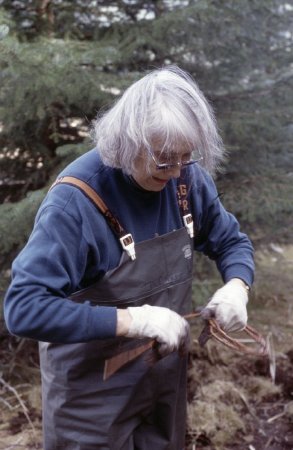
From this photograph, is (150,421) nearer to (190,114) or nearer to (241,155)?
(190,114)

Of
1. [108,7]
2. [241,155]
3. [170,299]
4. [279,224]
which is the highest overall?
[108,7]

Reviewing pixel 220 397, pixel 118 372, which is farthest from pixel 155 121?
pixel 220 397

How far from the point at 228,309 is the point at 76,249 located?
53 centimetres

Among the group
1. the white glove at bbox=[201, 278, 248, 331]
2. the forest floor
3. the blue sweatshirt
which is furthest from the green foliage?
the white glove at bbox=[201, 278, 248, 331]

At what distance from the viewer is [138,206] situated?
1.59 metres

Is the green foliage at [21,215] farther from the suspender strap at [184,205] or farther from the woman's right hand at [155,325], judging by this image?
the woman's right hand at [155,325]

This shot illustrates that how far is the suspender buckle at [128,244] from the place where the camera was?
60.4 inches

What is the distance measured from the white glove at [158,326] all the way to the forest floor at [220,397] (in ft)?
4.89

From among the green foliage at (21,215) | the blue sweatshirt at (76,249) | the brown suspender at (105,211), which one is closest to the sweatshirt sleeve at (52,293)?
the blue sweatshirt at (76,249)

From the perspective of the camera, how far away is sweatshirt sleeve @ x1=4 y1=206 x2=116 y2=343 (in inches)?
52.8

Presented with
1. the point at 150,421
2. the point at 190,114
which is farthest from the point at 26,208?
the point at 190,114

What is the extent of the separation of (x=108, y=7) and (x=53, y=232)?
2.49 metres

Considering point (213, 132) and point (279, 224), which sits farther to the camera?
point (279, 224)

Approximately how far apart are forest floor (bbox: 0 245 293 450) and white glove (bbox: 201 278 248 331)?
1329mm
